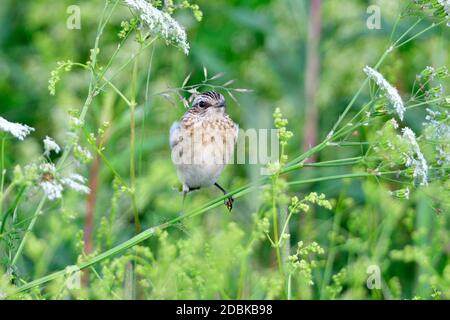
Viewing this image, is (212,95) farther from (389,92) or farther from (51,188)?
(51,188)

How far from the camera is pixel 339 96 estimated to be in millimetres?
6035

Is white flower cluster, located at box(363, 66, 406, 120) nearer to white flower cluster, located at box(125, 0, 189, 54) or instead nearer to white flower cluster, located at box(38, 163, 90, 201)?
white flower cluster, located at box(125, 0, 189, 54)

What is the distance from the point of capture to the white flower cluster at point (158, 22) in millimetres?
2379

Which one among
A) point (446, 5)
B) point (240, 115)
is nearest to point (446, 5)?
point (446, 5)

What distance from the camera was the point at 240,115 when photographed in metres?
5.62

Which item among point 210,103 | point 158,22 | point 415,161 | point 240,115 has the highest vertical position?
point 240,115

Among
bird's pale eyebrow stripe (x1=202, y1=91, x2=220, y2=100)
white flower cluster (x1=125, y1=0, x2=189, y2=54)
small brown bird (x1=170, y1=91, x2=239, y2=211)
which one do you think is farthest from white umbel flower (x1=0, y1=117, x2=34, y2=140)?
bird's pale eyebrow stripe (x1=202, y1=91, x2=220, y2=100)

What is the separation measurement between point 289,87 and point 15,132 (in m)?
3.06

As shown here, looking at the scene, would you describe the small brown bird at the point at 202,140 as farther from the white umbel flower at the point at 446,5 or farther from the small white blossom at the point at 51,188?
the small white blossom at the point at 51,188

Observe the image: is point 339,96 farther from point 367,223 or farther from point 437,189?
point 437,189

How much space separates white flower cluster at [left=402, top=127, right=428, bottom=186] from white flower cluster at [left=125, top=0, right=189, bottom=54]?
621 mm

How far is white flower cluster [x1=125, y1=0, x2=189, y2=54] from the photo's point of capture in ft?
7.80

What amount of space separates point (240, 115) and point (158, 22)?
3.21 meters

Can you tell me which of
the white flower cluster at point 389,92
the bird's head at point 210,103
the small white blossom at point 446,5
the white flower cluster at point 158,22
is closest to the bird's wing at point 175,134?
the bird's head at point 210,103
